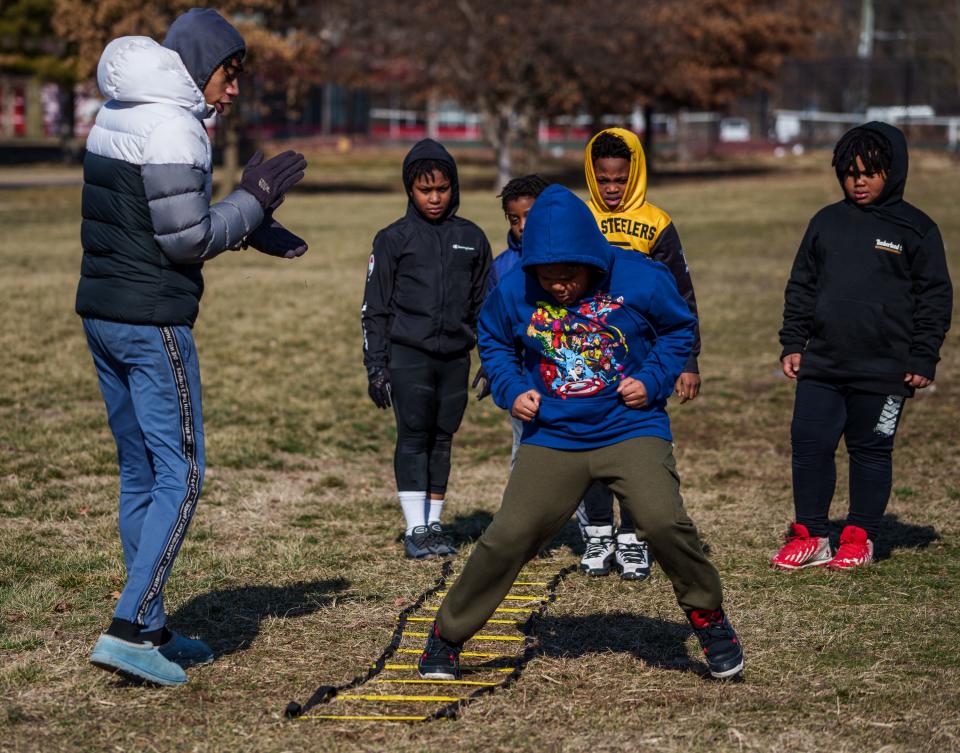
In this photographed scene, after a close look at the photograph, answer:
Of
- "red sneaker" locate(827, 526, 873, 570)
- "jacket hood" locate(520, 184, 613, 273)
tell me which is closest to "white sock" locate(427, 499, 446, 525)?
"red sneaker" locate(827, 526, 873, 570)

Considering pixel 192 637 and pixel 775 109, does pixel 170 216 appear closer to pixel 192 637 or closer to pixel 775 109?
pixel 192 637

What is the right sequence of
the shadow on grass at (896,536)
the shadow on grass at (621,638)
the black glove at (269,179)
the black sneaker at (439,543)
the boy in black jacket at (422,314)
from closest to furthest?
the black glove at (269,179), the shadow on grass at (621,638), the boy in black jacket at (422,314), the black sneaker at (439,543), the shadow on grass at (896,536)

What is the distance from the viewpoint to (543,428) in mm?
4734

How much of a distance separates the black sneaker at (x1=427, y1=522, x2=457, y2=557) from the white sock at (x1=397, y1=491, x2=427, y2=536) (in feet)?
0.21

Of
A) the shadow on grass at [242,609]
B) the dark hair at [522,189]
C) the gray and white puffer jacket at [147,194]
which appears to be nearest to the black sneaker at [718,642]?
the shadow on grass at [242,609]

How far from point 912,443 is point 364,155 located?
53.5 m

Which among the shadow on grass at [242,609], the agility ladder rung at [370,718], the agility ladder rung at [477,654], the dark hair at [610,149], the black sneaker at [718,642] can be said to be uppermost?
the dark hair at [610,149]

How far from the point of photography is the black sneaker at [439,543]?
679 centimetres

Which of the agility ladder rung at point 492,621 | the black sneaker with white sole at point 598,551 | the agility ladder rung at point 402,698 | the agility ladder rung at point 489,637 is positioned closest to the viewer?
the agility ladder rung at point 402,698

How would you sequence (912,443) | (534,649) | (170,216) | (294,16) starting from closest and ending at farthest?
(170,216) < (534,649) < (912,443) < (294,16)

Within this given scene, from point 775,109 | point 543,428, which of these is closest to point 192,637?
point 543,428

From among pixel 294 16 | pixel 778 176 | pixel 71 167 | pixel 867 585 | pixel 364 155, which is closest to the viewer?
pixel 867 585

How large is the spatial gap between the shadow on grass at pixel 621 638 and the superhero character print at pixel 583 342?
1.20 metres

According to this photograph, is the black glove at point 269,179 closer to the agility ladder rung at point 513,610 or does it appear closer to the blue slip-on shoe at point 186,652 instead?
the blue slip-on shoe at point 186,652
